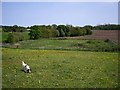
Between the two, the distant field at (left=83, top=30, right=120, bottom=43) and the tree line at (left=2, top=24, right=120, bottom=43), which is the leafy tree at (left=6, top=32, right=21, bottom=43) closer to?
the tree line at (left=2, top=24, right=120, bottom=43)

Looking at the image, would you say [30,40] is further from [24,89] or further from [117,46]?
[24,89]

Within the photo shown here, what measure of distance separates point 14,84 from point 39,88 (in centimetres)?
112

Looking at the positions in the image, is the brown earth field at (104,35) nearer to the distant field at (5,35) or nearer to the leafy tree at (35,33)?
the leafy tree at (35,33)

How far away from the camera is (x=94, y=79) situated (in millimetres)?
10070

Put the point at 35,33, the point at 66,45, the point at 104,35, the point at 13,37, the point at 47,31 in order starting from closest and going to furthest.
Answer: the point at 13,37
the point at 35,33
the point at 66,45
the point at 47,31
the point at 104,35

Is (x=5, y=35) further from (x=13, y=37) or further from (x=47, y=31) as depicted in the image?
(x=47, y=31)

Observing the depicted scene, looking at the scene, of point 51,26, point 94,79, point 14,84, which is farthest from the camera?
point 51,26

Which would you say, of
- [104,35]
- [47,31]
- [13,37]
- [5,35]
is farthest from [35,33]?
[104,35]

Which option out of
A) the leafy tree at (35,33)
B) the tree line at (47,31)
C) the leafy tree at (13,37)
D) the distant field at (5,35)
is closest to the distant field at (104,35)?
the tree line at (47,31)

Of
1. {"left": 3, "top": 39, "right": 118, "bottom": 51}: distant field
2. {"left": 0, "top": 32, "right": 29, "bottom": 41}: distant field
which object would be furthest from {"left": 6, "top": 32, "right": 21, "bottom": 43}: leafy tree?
{"left": 3, "top": 39, "right": 118, "bottom": 51}: distant field

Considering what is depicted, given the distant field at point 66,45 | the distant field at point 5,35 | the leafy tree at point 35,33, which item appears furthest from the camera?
the leafy tree at point 35,33

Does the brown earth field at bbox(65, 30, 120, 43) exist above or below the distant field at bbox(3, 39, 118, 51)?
above

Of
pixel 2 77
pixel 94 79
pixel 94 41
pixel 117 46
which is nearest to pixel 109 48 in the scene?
pixel 117 46

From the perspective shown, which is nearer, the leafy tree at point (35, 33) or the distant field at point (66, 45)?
the distant field at point (66, 45)
